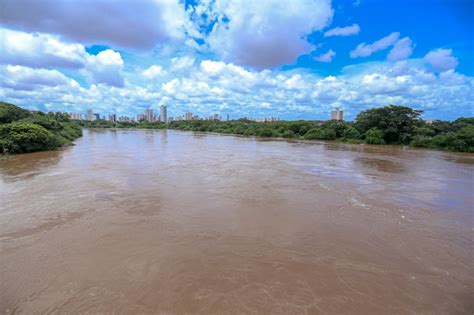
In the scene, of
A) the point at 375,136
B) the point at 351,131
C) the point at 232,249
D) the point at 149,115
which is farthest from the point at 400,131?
the point at 149,115

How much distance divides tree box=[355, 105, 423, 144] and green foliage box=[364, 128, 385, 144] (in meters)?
0.51

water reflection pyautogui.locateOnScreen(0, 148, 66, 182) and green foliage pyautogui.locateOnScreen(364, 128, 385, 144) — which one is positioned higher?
green foliage pyautogui.locateOnScreen(364, 128, 385, 144)

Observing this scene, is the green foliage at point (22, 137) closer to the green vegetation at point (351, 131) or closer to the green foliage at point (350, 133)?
the green vegetation at point (351, 131)

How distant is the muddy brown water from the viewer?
283 cm

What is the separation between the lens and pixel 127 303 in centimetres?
274

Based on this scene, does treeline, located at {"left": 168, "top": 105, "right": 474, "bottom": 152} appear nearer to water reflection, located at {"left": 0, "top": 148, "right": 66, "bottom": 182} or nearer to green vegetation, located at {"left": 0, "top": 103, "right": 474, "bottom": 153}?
green vegetation, located at {"left": 0, "top": 103, "right": 474, "bottom": 153}

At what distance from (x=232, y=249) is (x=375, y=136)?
86.8 ft

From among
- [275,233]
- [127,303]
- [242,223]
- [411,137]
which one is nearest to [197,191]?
[242,223]

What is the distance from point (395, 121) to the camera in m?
24.7

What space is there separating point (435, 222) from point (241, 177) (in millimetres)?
5792

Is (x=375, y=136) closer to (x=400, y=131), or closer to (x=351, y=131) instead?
(x=400, y=131)

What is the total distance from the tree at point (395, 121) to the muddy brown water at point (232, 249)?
19.4 m

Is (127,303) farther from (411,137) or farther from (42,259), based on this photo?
(411,137)

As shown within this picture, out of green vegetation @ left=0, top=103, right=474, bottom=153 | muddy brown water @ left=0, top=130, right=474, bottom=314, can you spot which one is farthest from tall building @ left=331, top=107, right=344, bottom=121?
muddy brown water @ left=0, top=130, right=474, bottom=314
